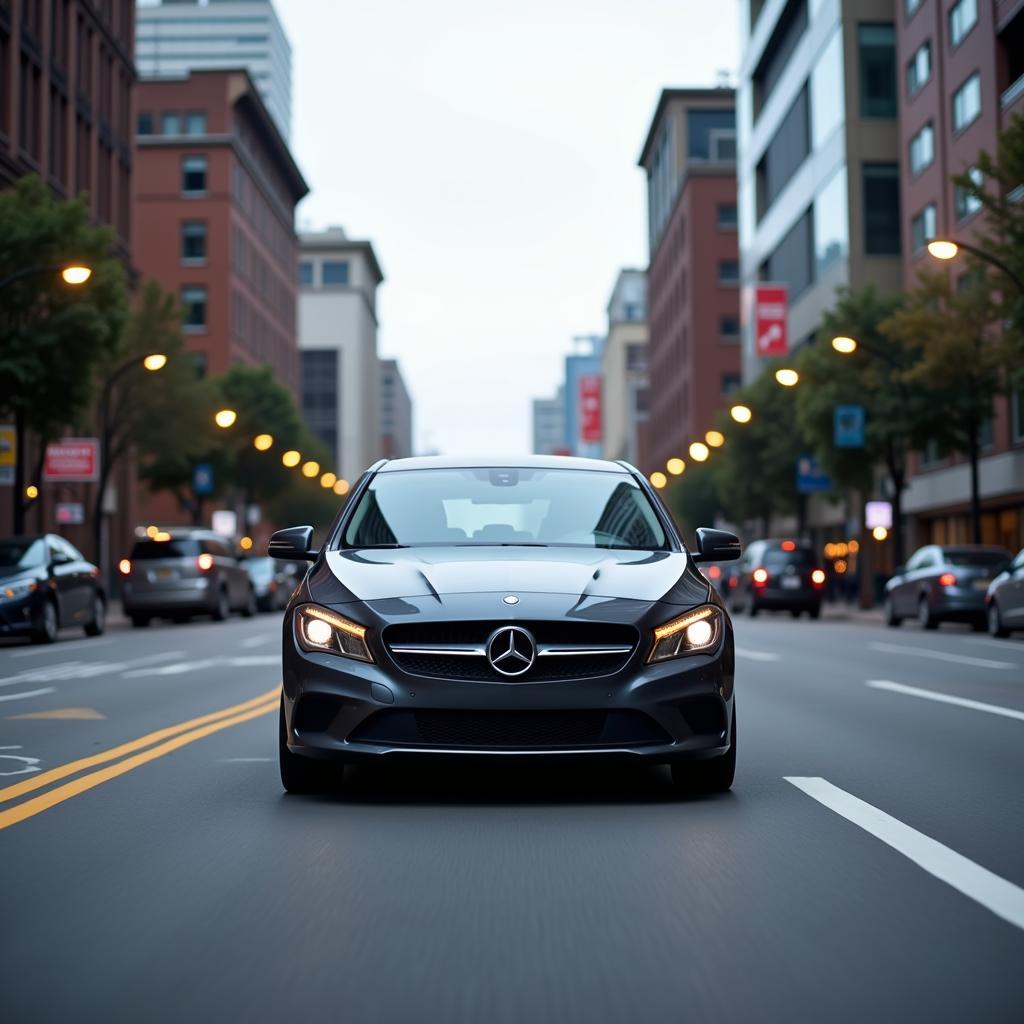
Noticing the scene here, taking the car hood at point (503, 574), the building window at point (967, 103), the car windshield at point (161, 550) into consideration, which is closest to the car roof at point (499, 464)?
the car hood at point (503, 574)

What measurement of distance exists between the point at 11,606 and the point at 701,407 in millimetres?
75534

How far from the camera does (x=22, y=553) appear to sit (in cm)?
2414

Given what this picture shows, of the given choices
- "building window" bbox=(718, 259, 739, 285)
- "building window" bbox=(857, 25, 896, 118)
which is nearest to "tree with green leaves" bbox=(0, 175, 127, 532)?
"building window" bbox=(857, 25, 896, 118)

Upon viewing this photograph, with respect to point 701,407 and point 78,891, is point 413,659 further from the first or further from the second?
point 701,407

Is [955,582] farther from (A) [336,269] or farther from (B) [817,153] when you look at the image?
(A) [336,269]

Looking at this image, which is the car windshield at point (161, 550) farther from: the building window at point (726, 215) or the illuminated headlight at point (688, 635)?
the building window at point (726, 215)

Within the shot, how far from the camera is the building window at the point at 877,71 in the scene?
57.8 m

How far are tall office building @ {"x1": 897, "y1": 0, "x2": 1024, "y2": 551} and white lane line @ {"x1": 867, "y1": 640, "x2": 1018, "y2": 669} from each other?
16.4 m

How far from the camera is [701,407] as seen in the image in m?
96.2

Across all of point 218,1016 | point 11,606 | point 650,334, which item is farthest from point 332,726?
point 650,334

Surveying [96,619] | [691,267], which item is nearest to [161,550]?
[96,619]

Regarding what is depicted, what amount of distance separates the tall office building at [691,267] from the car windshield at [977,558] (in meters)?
64.3

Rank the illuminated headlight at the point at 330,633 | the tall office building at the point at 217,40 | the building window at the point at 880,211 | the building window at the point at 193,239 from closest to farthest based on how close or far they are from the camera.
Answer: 1. the illuminated headlight at the point at 330,633
2. the building window at the point at 880,211
3. the building window at the point at 193,239
4. the tall office building at the point at 217,40

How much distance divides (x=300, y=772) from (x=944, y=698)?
786 centimetres
